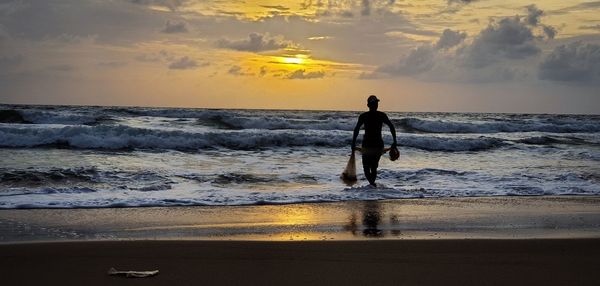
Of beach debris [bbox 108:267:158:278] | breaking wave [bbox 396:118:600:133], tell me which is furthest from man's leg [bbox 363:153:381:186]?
breaking wave [bbox 396:118:600:133]

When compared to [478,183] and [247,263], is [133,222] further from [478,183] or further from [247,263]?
[478,183]

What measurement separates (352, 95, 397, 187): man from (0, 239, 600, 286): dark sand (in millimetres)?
4958

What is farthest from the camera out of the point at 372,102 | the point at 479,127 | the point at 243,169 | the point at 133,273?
the point at 479,127

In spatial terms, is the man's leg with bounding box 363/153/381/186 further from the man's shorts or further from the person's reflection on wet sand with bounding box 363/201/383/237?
the person's reflection on wet sand with bounding box 363/201/383/237

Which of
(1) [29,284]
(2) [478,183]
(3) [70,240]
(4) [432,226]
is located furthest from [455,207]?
(1) [29,284]

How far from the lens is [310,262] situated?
462cm

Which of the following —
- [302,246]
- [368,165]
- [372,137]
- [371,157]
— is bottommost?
Result: [302,246]

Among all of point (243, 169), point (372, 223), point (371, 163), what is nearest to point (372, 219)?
point (372, 223)

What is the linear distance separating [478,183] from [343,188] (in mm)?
2952

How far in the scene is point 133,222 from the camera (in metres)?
6.62

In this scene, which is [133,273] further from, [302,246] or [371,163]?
[371,163]

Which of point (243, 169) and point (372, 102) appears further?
point (243, 169)

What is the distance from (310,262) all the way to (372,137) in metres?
6.24

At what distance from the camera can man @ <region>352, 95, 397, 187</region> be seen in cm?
1049
